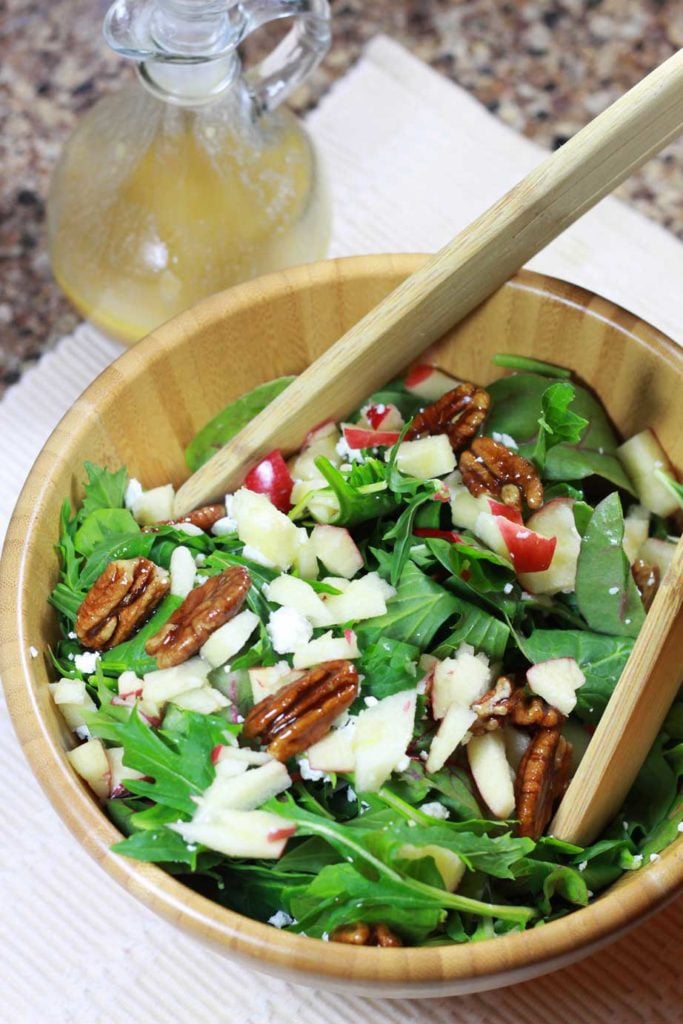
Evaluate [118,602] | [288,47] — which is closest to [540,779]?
[118,602]

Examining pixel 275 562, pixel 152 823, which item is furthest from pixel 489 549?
pixel 152 823

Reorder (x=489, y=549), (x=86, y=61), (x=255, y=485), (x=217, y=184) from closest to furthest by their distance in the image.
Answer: (x=489, y=549) < (x=255, y=485) < (x=217, y=184) < (x=86, y=61)

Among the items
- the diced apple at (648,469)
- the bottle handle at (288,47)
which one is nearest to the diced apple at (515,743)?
the diced apple at (648,469)

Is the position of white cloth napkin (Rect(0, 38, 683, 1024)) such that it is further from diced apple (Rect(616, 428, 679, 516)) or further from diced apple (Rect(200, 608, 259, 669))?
diced apple (Rect(616, 428, 679, 516))

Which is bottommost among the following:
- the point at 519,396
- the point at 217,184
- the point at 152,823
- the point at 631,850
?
the point at 631,850

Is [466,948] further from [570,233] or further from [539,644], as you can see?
[570,233]

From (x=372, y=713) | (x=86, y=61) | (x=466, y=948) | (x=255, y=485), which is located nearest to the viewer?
(x=466, y=948)

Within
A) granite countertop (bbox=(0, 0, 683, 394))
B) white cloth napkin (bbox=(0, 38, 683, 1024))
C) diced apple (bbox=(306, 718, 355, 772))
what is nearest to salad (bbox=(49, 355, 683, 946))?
diced apple (bbox=(306, 718, 355, 772))
